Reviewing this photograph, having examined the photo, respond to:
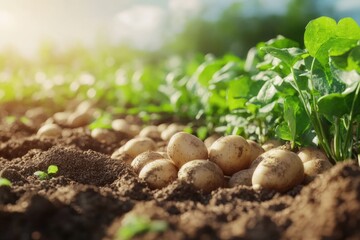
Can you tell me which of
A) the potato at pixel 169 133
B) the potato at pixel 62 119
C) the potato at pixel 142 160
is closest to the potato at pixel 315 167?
the potato at pixel 142 160

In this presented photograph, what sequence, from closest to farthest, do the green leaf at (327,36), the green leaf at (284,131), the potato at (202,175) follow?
the green leaf at (327,36)
the potato at (202,175)
the green leaf at (284,131)

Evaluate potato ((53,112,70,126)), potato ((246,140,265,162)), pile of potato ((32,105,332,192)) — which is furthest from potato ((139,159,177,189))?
potato ((53,112,70,126))

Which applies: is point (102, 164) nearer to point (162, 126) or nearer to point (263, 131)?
point (263, 131)

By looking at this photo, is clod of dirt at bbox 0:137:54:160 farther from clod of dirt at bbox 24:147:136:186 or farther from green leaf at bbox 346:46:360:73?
green leaf at bbox 346:46:360:73

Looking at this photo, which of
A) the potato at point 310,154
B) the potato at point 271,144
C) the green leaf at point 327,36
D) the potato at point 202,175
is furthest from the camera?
the potato at point 271,144

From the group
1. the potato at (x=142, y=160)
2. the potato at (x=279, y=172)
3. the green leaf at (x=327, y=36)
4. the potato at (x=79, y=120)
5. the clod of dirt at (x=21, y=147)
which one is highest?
the green leaf at (x=327, y=36)

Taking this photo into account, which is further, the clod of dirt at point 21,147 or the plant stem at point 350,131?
the clod of dirt at point 21,147

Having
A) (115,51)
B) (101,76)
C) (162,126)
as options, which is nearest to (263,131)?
(162,126)

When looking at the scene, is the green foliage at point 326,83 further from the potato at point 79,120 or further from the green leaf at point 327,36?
the potato at point 79,120
